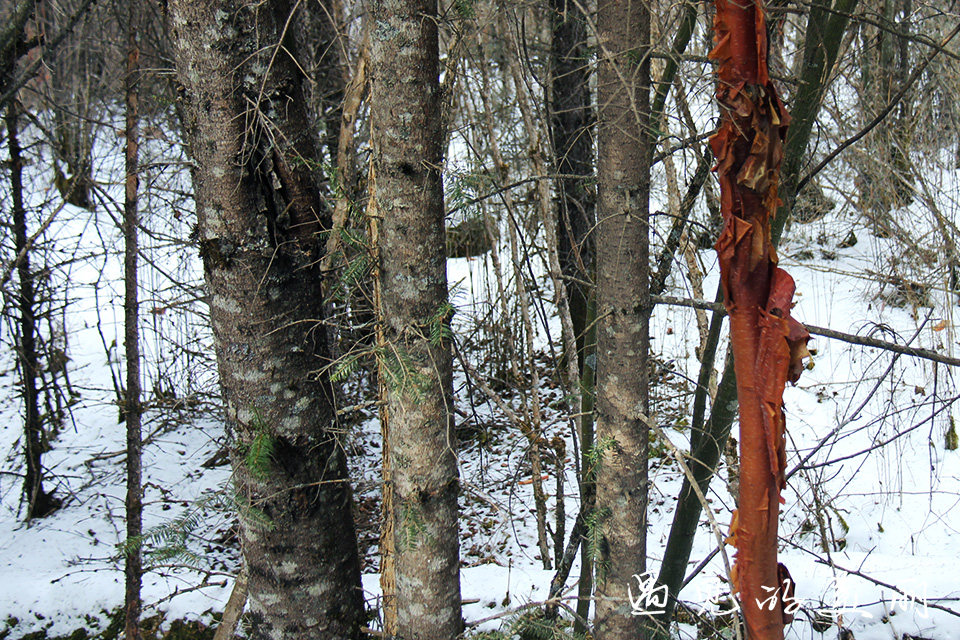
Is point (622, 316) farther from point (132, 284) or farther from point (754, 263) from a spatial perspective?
point (132, 284)

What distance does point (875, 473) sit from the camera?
483cm

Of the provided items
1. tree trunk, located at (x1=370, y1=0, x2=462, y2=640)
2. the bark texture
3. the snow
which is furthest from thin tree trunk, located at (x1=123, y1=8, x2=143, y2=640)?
tree trunk, located at (x1=370, y1=0, x2=462, y2=640)

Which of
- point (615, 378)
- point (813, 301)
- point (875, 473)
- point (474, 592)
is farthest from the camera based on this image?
point (813, 301)

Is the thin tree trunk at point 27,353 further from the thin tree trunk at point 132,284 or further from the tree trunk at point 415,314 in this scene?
the tree trunk at point 415,314

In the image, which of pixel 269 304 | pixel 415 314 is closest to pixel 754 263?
pixel 415 314

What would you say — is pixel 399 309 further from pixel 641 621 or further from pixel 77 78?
pixel 77 78

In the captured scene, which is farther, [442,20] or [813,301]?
[813,301]

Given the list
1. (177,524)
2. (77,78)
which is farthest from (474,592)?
(77,78)

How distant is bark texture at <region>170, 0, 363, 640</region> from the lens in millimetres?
1812

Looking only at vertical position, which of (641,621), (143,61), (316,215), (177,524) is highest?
(143,61)

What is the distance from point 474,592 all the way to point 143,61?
189 inches

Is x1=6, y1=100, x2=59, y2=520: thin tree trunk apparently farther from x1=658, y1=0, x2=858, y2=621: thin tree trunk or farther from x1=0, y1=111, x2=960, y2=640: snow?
x1=658, y1=0, x2=858, y2=621: thin tree trunk

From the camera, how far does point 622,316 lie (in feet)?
5.43

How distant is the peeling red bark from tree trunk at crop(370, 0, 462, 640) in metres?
0.68
